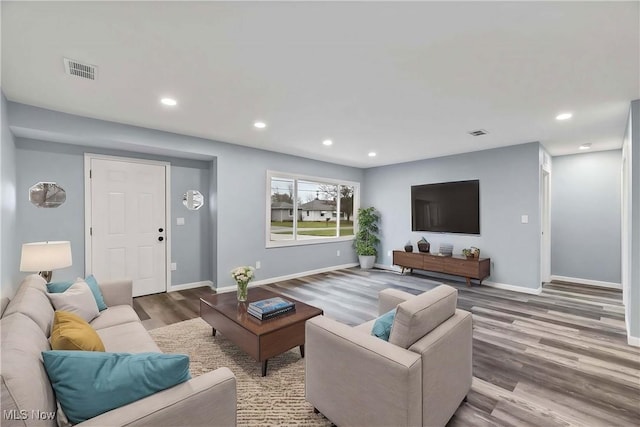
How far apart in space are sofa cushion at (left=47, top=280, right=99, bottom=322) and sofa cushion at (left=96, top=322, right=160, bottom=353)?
226mm

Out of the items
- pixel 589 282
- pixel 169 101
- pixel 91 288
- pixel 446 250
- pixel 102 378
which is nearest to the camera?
pixel 102 378

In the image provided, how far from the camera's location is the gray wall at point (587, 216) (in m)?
4.87

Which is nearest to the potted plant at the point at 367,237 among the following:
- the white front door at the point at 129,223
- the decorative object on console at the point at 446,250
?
the decorative object on console at the point at 446,250

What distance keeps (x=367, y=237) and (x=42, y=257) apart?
543 cm

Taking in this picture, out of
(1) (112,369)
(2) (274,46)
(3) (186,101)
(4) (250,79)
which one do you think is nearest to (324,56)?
(2) (274,46)

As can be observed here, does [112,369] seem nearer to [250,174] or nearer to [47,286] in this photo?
[47,286]

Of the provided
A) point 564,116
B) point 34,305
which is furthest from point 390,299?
point 564,116

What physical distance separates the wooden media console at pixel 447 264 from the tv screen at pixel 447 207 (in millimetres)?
595

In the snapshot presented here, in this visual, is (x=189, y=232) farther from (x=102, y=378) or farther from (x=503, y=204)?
(x=503, y=204)

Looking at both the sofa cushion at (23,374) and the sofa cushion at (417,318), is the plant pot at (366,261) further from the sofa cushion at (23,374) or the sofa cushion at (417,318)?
the sofa cushion at (23,374)

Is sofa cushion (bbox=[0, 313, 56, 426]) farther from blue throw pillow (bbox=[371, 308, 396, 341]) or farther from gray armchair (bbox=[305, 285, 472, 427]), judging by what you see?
blue throw pillow (bbox=[371, 308, 396, 341])

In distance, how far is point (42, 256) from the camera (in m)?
2.54

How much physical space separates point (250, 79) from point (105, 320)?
7.60 feet

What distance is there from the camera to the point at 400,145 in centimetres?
472
